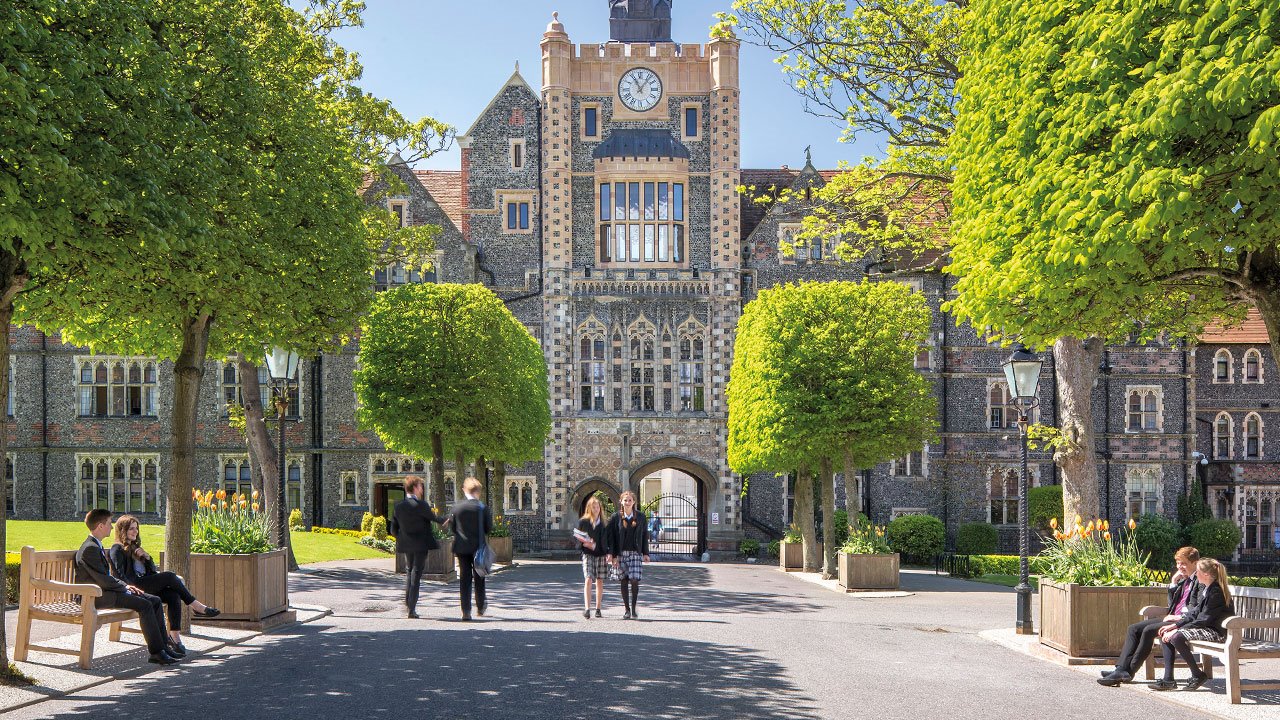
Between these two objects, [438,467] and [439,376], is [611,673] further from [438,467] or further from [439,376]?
[439,376]

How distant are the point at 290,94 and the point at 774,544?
3041cm

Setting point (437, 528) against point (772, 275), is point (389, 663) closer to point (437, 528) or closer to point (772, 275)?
point (437, 528)

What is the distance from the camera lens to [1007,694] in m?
10.6

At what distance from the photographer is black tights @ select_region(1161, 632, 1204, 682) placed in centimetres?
1081

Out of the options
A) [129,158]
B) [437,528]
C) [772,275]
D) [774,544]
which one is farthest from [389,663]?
[772,275]

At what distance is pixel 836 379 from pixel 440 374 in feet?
34.7

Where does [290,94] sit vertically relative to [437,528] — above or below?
above

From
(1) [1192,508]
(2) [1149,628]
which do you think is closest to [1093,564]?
(2) [1149,628]

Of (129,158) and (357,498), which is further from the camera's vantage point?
(357,498)

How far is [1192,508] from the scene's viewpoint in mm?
44188

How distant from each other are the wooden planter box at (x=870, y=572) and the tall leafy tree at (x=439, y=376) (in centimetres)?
1088

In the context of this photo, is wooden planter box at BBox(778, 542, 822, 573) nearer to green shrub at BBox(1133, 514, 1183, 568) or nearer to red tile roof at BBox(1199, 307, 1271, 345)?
green shrub at BBox(1133, 514, 1183, 568)

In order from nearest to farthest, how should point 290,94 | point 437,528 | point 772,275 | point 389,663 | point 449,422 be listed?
point 389,663 < point 290,94 < point 437,528 < point 449,422 < point 772,275

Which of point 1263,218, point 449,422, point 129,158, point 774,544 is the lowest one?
point 774,544
